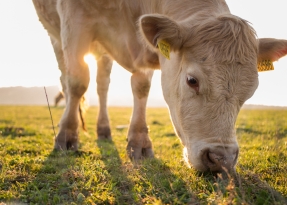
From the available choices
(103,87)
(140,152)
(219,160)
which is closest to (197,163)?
(219,160)

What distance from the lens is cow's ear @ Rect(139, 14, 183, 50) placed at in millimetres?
3766

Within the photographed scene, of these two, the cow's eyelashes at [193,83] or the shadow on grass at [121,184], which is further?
the cow's eyelashes at [193,83]

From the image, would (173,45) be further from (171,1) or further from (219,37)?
(171,1)

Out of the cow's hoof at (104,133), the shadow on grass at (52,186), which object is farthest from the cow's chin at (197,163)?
the cow's hoof at (104,133)

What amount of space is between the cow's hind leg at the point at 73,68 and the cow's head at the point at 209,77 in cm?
182

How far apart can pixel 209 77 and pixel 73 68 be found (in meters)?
2.81

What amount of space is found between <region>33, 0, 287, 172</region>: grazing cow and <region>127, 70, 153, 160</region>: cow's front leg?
0.02 meters

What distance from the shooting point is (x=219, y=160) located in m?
3.24

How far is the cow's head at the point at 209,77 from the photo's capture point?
11.2 feet

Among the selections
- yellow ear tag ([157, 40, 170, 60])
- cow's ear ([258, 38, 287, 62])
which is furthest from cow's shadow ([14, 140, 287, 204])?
cow's ear ([258, 38, 287, 62])

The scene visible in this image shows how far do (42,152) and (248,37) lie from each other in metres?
3.43

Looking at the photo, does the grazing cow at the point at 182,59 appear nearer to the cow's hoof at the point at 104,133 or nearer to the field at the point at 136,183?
the field at the point at 136,183

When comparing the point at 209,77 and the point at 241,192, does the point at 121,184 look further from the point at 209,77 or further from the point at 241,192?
the point at 209,77

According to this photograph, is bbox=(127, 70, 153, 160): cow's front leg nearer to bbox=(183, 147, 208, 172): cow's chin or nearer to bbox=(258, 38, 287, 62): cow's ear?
bbox=(183, 147, 208, 172): cow's chin
